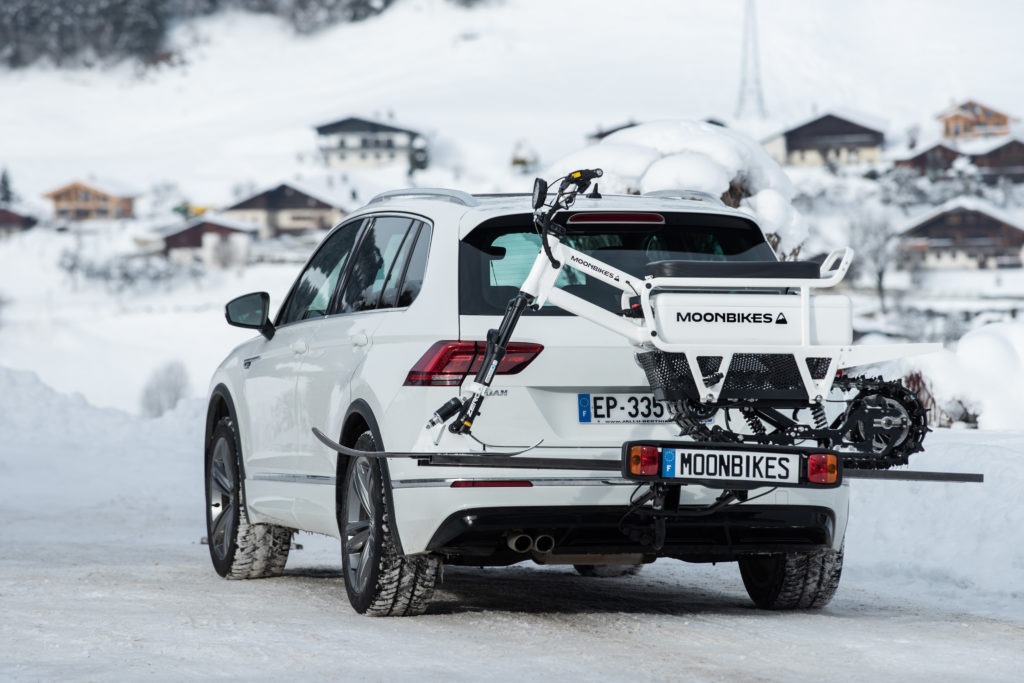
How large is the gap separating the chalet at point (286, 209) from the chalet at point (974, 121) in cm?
6347

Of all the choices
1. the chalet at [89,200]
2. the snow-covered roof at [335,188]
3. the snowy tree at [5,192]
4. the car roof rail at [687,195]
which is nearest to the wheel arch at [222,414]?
the car roof rail at [687,195]

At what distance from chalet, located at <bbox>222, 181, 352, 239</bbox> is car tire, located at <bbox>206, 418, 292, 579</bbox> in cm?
13903

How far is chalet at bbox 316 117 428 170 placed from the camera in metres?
170

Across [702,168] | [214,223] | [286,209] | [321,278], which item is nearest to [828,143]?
[286,209]

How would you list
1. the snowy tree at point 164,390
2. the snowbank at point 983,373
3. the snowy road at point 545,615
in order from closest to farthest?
the snowy road at point 545,615 → the snowbank at point 983,373 → the snowy tree at point 164,390

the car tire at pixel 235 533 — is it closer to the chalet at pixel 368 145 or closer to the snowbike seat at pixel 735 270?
the snowbike seat at pixel 735 270

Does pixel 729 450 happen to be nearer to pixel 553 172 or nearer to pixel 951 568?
pixel 951 568

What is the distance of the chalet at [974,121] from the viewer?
168500 millimetres

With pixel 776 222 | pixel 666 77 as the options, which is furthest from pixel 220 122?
pixel 776 222

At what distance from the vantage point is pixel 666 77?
18738cm

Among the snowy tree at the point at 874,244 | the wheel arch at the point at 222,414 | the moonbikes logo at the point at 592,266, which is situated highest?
the snowy tree at the point at 874,244

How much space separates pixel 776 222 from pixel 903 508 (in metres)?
7.89

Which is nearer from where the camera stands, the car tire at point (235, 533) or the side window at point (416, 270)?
the side window at point (416, 270)

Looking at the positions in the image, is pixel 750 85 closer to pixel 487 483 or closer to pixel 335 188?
pixel 335 188
